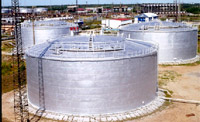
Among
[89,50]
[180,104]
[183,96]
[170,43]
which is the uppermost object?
[89,50]

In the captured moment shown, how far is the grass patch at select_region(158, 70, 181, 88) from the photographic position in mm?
31092

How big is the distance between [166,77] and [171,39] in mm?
10023

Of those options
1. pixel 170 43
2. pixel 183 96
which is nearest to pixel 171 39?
pixel 170 43

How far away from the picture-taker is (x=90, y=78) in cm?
2034

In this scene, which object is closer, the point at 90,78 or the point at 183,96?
the point at 90,78

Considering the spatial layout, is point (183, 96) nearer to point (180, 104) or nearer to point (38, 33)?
point (180, 104)

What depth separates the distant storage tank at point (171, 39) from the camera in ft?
134

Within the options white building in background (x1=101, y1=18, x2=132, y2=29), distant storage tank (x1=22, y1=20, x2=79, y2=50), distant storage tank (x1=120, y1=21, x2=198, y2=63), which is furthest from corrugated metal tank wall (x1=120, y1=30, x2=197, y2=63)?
white building in background (x1=101, y1=18, x2=132, y2=29)

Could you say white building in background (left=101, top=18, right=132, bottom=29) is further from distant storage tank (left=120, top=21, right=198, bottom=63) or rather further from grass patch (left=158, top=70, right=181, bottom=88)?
grass patch (left=158, top=70, right=181, bottom=88)

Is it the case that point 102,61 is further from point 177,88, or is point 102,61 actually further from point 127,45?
point 177,88

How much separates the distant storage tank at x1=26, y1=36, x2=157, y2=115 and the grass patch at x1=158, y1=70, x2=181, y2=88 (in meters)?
8.79

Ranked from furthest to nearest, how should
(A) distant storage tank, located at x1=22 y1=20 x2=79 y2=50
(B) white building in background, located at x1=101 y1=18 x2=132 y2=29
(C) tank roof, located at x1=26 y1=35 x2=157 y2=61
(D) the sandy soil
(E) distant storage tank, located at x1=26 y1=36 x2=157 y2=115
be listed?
(B) white building in background, located at x1=101 y1=18 x2=132 y2=29, (A) distant storage tank, located at x1=22 y1=20 x2=79 y2=50, (D) the sandy soil, (C) tank roof, located at x1=26 y1=35 x2=157 y2=61, (E) distant storage tank, located at x1=26 y1=36 x2=157 y2=115

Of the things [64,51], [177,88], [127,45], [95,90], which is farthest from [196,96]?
[64,51]

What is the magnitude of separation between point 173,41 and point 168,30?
2133mm
